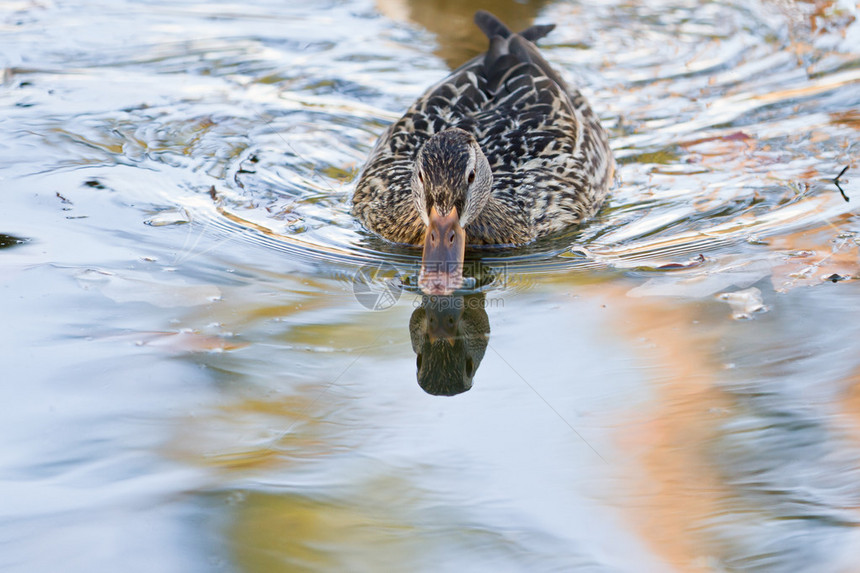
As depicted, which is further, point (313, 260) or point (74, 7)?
point (74, 7)

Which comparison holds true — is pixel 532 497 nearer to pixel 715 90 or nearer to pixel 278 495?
pixel 278 495

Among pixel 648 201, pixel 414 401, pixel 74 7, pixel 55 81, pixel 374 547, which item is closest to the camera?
pixel 374 547

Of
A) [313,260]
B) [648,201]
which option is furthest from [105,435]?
[648,201]

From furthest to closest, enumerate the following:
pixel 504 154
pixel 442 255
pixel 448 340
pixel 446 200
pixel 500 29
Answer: pixel 500 29 → pixel 504 154 → pixel 446 200 → pixel 442 255 → pixel 448 340

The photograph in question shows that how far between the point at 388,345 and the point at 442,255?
0.75m

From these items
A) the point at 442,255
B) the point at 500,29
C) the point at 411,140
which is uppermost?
the point at 500,29

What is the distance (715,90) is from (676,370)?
496 cm

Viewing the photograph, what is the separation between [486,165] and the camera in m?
6.60

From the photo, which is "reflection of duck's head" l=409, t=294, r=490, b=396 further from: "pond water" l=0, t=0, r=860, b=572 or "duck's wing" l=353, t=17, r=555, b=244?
"duck's wing" l=353, t=17, r=555, b=244

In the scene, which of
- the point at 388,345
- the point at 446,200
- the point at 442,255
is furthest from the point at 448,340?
the point at 446,200

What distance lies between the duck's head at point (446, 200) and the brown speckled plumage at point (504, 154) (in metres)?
0.01

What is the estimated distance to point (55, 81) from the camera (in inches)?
353

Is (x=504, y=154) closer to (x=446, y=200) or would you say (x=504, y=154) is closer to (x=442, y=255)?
(x=446, y=200)

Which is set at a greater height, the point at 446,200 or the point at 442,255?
the point at 446,200
